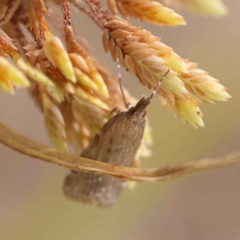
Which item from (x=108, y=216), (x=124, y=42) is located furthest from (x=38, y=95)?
(x=108, y=216)

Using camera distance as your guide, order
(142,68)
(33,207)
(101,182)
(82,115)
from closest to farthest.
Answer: (142,68) → (82,115) → (101,182) → (33,207)

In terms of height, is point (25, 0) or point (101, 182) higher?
point (25, 0)

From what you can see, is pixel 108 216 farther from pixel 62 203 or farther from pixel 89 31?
pixel 89 31

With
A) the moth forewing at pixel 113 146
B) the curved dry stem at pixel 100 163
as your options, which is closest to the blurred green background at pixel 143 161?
the moth forewing at pixel 113 146

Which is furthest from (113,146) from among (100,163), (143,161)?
(143,161)

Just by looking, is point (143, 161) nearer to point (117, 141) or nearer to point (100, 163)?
point (117, 141)

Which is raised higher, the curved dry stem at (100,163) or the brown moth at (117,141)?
the brown moth at (117,141)

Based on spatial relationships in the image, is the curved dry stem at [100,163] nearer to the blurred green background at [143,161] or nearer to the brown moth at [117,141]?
the brown moth at [117,141]
